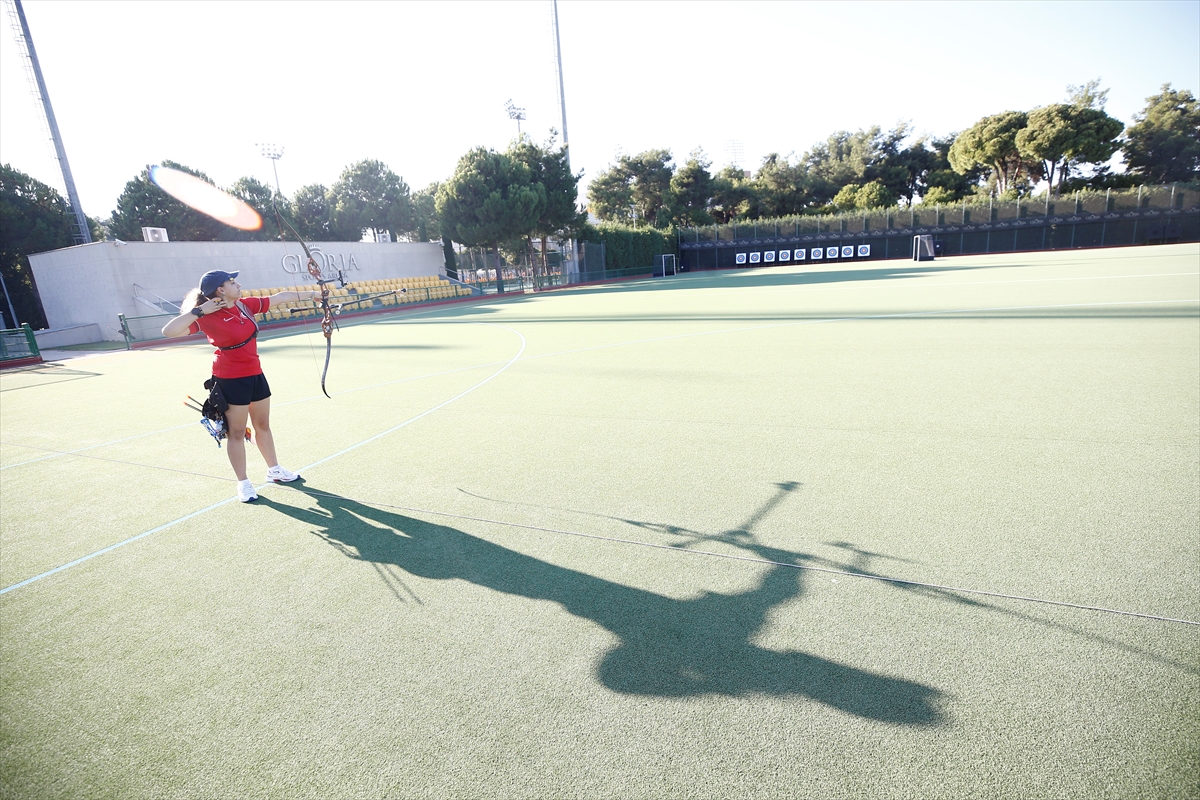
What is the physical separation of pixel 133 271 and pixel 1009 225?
2412 inches

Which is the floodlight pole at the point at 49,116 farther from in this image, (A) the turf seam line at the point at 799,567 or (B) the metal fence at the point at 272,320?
(A) the turf seam line at the point at 799,567

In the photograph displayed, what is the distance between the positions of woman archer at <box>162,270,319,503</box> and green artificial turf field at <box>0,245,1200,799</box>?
50 centimetres

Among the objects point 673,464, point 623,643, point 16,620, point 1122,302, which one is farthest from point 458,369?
point 1122,302

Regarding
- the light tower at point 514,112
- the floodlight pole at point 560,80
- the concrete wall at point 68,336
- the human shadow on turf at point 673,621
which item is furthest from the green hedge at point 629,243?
the human shadow on turf at point 673,621

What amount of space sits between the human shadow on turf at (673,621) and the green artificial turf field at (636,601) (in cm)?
2

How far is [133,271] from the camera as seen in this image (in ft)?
90.9

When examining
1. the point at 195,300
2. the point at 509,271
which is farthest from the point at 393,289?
the point at 195,300

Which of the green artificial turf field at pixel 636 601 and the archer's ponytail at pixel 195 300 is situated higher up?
the archer's ponytail at pixel 195 300

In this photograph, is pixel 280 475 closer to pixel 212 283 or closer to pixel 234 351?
pixel 234 351

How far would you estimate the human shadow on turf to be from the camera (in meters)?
2.64

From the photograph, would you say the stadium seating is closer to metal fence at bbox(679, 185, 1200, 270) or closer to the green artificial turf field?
the green artificial turf field

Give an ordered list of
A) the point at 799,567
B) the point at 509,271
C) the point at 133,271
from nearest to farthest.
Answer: the point at 799,567 < the point at 133,271 < the point at 509,271

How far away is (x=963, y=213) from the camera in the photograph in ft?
156

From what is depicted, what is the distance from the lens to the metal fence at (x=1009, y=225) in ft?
140
